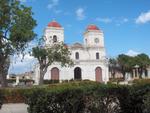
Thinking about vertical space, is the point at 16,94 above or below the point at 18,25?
below

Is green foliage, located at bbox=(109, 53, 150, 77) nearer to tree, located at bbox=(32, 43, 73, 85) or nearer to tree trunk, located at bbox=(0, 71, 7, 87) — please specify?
tree, located at bbox=(32, 43, 73, 85)

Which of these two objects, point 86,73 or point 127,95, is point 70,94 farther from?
point 86,73

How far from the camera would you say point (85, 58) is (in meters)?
78.6

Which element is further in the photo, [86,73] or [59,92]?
[86,73]

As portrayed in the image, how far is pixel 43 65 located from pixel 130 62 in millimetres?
44779

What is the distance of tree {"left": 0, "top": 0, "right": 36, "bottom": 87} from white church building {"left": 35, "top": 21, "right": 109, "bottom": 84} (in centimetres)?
3435

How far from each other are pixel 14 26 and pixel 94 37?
42.5 m

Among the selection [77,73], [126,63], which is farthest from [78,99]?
[126,63]

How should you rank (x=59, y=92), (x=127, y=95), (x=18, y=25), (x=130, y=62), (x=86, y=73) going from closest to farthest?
(x=59, y=92) → (x=127, y=95) → (x=18, y=25) → (x=86, y=73) → (x=130, y=62)

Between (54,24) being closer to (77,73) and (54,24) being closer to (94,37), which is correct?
(94,37)

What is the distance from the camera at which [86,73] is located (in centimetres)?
7619

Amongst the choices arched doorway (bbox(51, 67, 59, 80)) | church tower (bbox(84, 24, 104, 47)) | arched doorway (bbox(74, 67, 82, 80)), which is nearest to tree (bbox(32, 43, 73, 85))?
arched doorway (bbox(51, 67, 59, 80))

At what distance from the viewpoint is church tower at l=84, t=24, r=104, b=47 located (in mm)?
77500

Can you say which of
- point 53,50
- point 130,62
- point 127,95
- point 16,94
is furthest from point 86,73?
point 127,95
